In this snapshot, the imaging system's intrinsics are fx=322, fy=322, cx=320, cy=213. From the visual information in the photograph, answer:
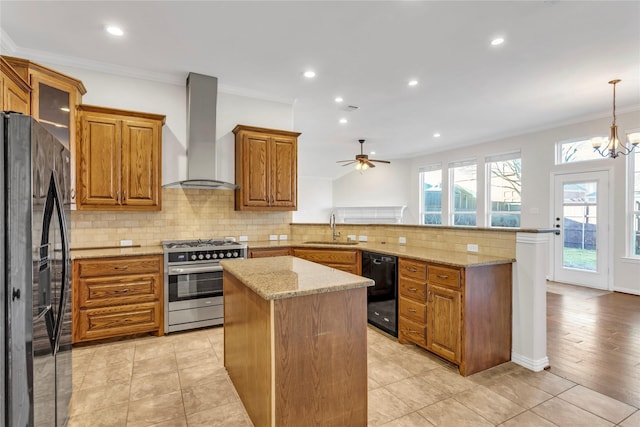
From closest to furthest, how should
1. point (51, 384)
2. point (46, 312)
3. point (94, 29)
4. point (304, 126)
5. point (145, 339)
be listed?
point (46, 312) < point (51, 384) < point (94, 29) < point (145, 339) < point (304, 126)

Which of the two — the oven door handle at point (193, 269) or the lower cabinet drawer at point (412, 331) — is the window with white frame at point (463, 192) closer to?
the lower cabinet drawer at point (412, 331)

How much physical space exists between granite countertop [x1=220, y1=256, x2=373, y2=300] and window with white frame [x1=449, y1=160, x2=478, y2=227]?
6.69m

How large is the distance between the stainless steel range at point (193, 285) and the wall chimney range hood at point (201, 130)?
0.83 metres

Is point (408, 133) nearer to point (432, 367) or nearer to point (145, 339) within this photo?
point (432, 367)

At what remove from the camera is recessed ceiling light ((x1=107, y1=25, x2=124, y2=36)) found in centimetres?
294

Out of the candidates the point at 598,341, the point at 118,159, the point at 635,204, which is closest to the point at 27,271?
the point at 118,159

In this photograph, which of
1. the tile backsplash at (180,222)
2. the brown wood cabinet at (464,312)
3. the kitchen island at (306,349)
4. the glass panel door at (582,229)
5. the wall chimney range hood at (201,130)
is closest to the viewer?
the kitchen island at (306,349)

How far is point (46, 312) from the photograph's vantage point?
4.82 ft

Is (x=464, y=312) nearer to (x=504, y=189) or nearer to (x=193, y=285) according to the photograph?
(x=193, y=285)

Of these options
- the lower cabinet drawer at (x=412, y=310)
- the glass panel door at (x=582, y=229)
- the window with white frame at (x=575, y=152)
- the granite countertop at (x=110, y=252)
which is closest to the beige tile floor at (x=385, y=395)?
the lower cabinet drawer at (x=412, y=310)

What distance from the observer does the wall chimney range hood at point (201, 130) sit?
3932mm

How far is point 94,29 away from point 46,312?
108 inches

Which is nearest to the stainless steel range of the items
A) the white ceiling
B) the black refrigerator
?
the black refrigerator

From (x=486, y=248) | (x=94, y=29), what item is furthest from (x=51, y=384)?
(x=486, y=248)
